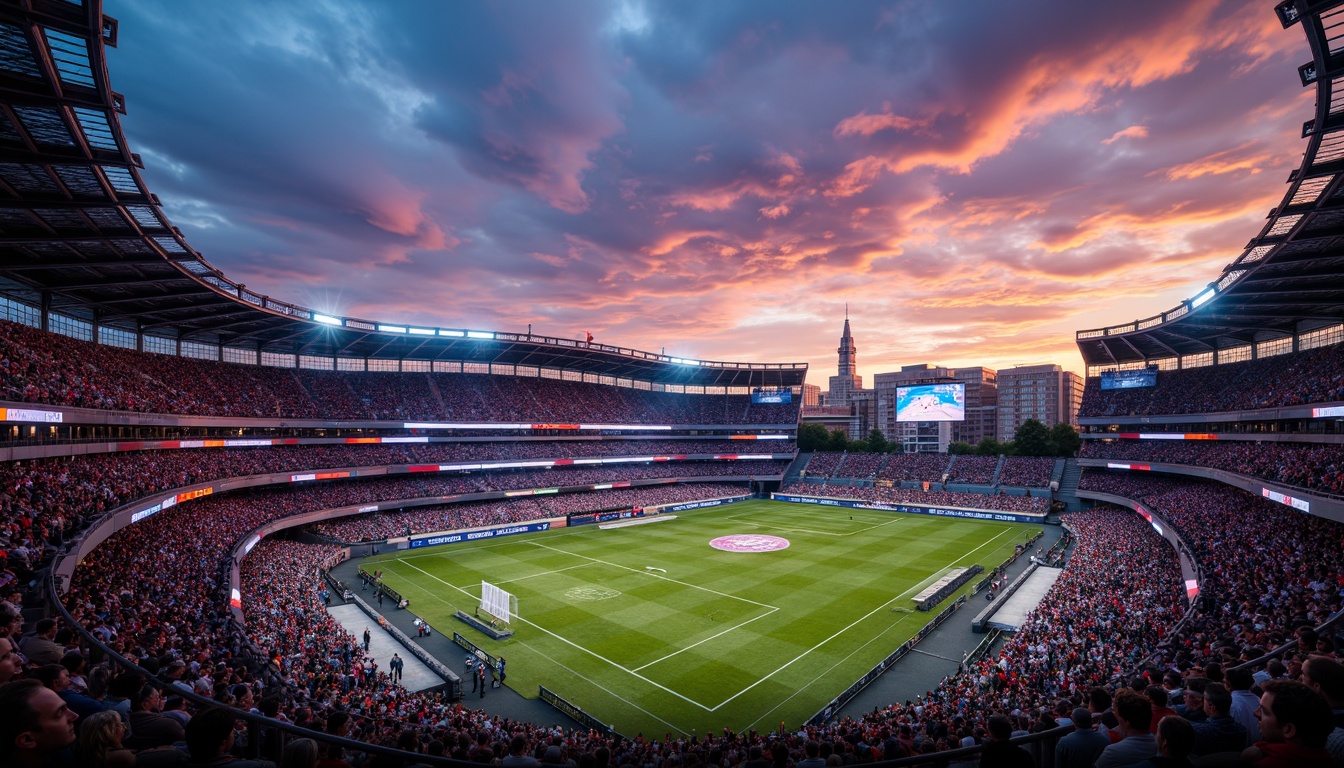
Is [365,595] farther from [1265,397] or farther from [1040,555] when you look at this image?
[1265,397]

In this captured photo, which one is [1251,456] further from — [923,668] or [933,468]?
[933,468]

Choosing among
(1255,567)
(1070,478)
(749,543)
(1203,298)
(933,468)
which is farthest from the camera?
(933,468)

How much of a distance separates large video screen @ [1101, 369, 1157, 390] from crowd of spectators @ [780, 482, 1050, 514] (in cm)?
1469

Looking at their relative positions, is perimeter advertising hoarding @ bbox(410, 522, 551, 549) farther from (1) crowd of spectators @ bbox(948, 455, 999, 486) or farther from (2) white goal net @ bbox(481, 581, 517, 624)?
(1) crowd of spectators @ bbox(948, 455, 999, 486)

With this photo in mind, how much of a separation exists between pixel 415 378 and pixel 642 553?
38162 millimetres

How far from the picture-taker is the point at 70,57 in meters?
16.4

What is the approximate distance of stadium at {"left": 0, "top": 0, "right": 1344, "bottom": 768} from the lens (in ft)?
27.9

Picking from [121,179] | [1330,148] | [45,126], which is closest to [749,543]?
[1330,148]

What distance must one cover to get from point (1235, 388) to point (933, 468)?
35.6 meters

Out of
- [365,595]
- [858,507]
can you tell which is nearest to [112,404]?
[365,595]

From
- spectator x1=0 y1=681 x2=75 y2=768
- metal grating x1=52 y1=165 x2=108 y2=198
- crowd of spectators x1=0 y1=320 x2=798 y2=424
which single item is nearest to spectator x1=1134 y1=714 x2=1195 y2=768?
spectator x1=0 y1=681 x2=75 y2=768

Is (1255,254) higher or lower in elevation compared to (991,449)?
higher

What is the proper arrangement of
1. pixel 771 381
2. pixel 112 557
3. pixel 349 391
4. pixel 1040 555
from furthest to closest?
1. pixel 771 381
2. pixel 349 391
3. pixel 1040 555
4. pixel 112 557

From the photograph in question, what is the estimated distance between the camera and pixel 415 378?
240 ft
